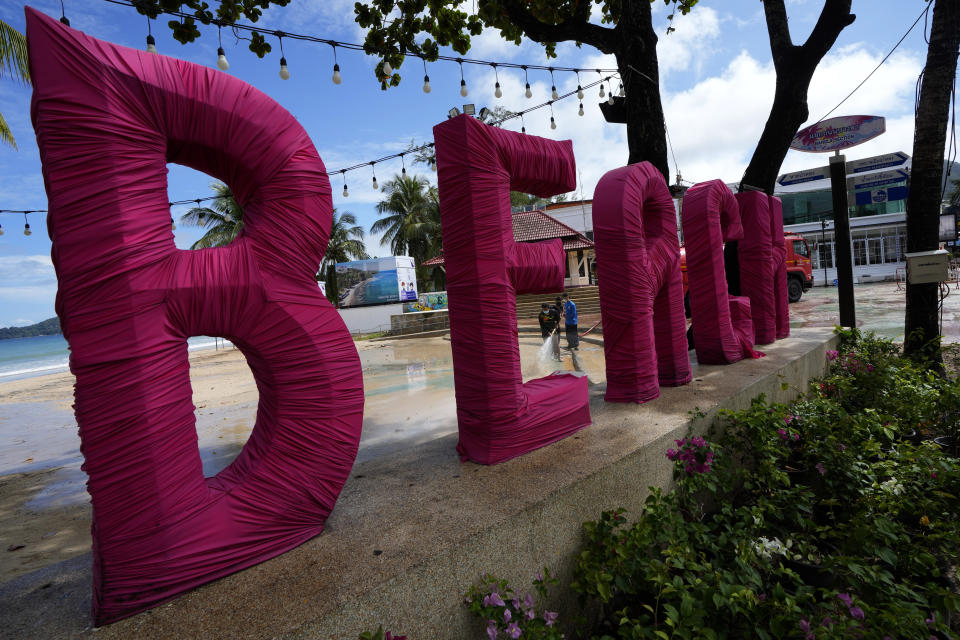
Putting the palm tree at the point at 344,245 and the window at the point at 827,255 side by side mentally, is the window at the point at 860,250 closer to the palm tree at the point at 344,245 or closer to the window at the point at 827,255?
the window at the point at 827,255

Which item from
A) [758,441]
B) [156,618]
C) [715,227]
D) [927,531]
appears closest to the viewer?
[156,618]

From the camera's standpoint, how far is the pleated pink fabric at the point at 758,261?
6.25 metres

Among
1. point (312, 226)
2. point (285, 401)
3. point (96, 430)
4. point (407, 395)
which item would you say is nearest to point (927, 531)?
point (285, 401)

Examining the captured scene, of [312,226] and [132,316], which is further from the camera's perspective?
[312,226]

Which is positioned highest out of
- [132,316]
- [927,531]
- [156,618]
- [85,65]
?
[85,65]

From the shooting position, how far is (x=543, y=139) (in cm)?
327

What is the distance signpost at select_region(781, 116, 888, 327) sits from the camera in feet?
24.7

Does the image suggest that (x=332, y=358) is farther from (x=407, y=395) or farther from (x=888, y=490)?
(x=407, y=395)

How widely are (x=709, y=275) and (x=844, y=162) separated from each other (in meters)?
4.54

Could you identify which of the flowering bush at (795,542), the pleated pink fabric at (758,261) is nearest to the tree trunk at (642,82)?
the pleated pink fabric at (758,261)

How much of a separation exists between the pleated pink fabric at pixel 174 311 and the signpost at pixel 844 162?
25.3 ft

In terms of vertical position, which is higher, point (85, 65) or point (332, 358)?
point (85, 65)

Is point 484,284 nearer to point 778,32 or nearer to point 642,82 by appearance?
point 642,82

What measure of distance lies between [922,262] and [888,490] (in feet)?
14.7
